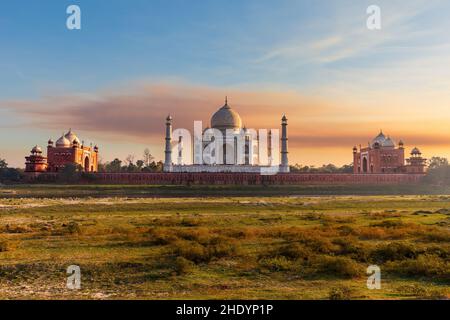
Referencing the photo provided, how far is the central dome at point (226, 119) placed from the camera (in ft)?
201

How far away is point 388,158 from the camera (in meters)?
58.2

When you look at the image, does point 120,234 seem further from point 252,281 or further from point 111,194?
point 111,194

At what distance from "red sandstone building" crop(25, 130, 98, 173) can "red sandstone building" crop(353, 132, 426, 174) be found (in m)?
36.5

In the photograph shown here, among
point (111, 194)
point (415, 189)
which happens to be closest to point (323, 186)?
point (415, 189)

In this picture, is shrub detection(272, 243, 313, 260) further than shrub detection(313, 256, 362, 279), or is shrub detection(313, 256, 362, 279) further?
shrub detection(272, 243, 313, 260)

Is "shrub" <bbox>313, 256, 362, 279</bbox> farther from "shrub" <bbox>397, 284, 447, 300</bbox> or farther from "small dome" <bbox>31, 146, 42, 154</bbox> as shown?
"small dome" <bbox>31, 146, 42, 154</bbox>

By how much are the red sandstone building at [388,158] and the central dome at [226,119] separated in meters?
18.3

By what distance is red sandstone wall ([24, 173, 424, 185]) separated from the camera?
Result: 1817 inches

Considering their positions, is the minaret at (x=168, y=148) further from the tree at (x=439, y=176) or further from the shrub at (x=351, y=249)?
the shrub at (x=351, y=249)

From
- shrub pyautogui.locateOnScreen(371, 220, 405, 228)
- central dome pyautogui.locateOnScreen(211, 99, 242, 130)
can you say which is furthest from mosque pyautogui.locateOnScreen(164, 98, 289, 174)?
shrub pyautogui.locateOnScreen(371, 220, 405, 228)

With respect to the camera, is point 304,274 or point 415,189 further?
point 415,189

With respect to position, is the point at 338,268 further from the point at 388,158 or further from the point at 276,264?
the point at 388,158

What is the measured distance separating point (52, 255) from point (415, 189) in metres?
41.5
